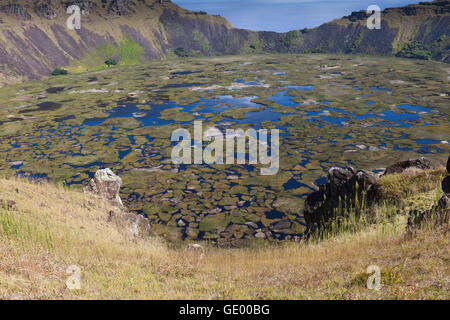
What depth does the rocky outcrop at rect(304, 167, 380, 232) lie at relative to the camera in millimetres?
9320

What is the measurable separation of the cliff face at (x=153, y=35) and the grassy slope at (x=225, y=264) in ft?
238

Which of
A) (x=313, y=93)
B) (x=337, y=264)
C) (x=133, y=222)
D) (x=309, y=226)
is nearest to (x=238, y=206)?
(x=309, y=226)

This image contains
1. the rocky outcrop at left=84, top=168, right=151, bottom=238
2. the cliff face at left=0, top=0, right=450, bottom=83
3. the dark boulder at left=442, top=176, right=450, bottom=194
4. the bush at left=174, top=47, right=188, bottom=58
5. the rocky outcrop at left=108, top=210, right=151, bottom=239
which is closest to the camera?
the dark boulder at left=442, top=176, right=450, bottom=194

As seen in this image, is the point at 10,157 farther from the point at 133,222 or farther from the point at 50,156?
the point at 133,222

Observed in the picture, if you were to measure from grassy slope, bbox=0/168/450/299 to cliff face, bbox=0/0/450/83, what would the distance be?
72.4m

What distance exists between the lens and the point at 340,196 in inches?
382

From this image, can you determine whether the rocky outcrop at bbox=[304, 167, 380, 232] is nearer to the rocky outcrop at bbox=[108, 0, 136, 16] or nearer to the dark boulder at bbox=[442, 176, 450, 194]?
the dark boulder at bbox=[442, 176, 450, 194]

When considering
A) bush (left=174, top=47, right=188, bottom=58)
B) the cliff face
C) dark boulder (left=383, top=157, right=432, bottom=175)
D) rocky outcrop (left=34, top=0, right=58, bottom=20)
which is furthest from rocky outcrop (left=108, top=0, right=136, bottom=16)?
dark boulder (left=383, top=157, right=432, bottom=175)

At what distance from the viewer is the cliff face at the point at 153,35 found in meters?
84.4

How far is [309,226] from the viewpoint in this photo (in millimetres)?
10883

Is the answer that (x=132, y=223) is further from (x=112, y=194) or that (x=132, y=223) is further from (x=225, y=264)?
(x=225, y=264)

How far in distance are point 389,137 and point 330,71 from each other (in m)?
40.7

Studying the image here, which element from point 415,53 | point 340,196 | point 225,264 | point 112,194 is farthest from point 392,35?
point 225,264

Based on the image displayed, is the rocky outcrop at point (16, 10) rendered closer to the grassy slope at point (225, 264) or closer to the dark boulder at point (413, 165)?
the grassy slope at point (225, 264)
